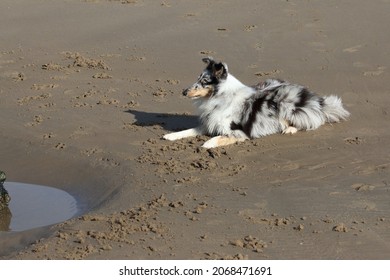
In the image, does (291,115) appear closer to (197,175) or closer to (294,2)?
(197,175)

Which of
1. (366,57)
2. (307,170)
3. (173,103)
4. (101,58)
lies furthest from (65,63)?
(307,170)

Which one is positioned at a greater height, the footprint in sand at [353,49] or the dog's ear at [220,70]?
the dog's ear at [220,70]

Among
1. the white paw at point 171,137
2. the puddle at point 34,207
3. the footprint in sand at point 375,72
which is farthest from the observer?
the footprint in sand at point 375,72

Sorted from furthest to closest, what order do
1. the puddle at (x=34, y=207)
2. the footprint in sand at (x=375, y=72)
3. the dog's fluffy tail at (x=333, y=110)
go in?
1. the footprint in sand at (x=375, y=72)
2. the dog's fluffy tail at (x=333, y=110)
3. the puddle at (x=34, y=207)

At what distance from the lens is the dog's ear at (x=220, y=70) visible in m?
10.0

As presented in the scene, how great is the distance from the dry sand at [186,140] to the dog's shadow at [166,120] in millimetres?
34

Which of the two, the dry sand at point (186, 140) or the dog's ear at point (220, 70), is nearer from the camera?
the dry sand at point (186, 140)

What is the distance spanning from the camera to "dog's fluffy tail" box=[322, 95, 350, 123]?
10.2 metres

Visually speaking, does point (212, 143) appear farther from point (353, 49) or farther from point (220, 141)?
point (353, 49)

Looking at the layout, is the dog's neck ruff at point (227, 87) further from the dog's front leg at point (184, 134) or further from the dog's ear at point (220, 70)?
the dog's front leg at point (184, 134)

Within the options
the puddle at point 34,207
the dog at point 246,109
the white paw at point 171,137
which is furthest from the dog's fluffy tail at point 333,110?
the puddle at point 34,207

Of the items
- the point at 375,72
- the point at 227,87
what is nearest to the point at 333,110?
the point at 227,87

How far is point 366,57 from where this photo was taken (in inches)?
508

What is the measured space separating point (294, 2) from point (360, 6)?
48.8 inches
